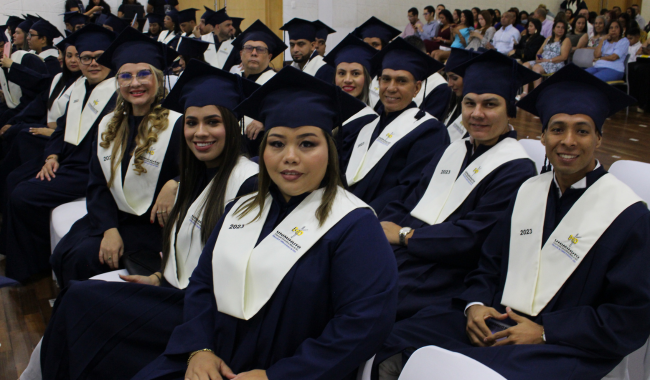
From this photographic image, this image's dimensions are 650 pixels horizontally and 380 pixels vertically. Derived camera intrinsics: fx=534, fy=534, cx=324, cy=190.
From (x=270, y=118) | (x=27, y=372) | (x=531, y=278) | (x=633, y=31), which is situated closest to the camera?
(x=270, y=118)

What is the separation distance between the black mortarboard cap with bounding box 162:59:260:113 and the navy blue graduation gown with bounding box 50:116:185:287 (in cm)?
53

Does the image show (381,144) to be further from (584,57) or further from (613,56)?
(584,57)

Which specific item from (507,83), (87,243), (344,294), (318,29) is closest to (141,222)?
(87,243)

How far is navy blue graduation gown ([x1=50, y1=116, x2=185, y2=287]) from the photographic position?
290 centimetres

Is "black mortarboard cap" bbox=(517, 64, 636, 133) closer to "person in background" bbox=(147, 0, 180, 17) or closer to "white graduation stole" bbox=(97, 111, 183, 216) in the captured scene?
"white graduation stole" bbox=(97, 111, 183, 216)

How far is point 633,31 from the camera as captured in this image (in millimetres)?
10086

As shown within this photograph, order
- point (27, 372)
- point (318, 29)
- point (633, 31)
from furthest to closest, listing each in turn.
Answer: point (633, 31) → point (318, 29) → point (27, 372)

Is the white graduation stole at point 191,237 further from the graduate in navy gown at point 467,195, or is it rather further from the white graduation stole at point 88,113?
the white graduation stole at point 88,113

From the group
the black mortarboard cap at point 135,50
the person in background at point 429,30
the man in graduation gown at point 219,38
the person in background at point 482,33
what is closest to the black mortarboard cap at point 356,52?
the black mortarboard cap at point 135,50

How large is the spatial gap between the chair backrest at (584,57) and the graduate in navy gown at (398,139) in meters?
7.54

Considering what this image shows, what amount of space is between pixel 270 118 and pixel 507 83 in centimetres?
134

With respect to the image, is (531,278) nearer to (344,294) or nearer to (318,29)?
(344,294)

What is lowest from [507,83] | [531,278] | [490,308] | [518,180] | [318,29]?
[490,308]

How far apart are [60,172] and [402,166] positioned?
2535 millimetres
